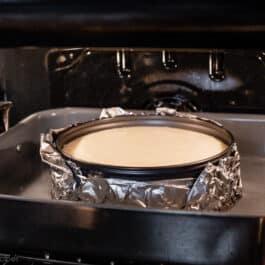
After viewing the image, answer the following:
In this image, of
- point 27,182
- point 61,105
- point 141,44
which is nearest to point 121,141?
point 27,182

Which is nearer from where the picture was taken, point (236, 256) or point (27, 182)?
point (236, 256)

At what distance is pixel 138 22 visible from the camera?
1.11 ft

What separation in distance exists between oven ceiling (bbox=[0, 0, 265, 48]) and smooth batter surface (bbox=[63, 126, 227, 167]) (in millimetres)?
481

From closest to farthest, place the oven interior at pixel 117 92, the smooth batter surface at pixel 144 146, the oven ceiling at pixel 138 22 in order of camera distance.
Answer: the oven ceiling at pixel 138 22 → the smooth batter surface at pixel 144 146 → the oven interior at pixel 117 92

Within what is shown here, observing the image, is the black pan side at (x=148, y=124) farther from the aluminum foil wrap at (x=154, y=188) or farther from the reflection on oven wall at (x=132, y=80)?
the reflection on oven wall at (x=132, y=80)

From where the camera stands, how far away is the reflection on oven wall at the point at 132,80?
1131 millimetres

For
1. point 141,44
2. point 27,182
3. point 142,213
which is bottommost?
point 27,182

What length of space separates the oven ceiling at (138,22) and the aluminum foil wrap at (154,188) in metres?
0.41

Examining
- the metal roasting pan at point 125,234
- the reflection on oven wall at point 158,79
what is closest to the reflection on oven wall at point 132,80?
the reflection on oven wall at point 158,79

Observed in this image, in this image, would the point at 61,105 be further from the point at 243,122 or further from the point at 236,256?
the point at 236,256

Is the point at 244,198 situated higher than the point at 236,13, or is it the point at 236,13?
the point at 236,13

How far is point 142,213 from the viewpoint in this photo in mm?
581

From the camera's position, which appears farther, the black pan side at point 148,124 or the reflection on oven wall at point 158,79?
the reflection on oven wall at point 158,79

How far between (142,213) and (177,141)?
377 millimetres
